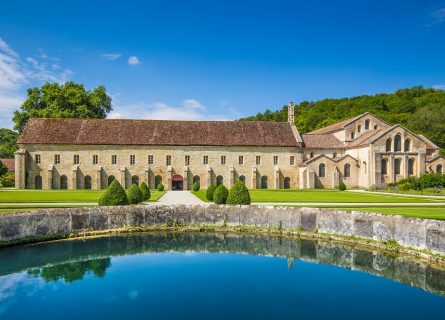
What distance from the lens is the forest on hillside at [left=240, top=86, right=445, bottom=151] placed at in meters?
62.4

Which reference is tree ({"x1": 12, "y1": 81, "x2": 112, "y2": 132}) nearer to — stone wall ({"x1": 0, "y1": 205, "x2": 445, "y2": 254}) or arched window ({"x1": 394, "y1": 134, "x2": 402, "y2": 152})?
stone wall ({"x1": 0, "y1": 205, "x2": 445, "y2": 254})

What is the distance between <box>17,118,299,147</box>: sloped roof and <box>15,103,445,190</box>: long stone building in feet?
0.35

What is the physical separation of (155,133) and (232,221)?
28200 mm

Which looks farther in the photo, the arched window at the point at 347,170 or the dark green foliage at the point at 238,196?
the arched window at the point at 347,170

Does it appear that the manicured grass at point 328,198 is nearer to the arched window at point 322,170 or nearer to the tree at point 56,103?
the arched window at point 322,170

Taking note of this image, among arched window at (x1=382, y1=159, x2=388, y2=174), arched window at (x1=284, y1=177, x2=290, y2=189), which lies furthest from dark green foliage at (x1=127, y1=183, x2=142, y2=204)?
arched window at (x1=382, y1=159, x2=388, y2=174)

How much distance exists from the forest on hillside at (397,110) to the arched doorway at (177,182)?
39.4m

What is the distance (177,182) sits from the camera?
44719 mm

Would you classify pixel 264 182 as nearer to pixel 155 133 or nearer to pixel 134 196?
pixel 155 133

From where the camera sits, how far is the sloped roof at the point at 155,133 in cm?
4253

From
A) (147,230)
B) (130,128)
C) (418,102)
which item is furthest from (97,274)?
(418,102)

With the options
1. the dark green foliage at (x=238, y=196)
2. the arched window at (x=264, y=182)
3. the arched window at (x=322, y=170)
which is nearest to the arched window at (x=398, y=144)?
the arched window at (x=322, y=170)

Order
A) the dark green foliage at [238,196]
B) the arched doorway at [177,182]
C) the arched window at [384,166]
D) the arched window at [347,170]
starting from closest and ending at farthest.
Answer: the dark green foliage at [238,196], the arched doorway at [177,182], the arched window at [384,166], the arched window at [347,170]

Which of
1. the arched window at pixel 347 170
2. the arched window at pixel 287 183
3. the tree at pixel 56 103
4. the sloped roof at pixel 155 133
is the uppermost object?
the tree at pixel 56 103
